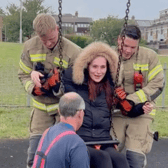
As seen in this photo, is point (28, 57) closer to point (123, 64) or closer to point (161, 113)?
point (123, 64)

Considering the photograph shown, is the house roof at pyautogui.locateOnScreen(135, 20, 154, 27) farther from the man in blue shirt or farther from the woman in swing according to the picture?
the man in blue shirt

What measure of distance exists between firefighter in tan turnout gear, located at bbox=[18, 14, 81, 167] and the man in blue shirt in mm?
883

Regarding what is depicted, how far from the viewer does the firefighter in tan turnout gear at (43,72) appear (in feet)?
10.2

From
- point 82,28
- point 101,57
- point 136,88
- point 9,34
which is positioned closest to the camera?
point 101,57

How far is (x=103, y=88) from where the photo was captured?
3.02 m

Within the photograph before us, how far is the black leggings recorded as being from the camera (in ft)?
8.32

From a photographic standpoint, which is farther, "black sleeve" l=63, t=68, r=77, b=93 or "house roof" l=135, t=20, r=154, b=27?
"house roof" l=135, t=20, r=154, b=27

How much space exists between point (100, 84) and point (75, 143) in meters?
1.07

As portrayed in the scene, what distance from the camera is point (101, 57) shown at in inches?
116

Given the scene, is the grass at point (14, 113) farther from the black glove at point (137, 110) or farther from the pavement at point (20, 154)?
the black glove at point (137, 110)

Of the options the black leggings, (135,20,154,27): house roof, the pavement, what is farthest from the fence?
(135,20,154,27): house roof

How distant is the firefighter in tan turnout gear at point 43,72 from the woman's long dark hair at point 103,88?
1.27 feet

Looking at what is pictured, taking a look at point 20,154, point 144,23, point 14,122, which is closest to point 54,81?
point 20,154

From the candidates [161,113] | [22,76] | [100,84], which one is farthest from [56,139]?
[161,113]
